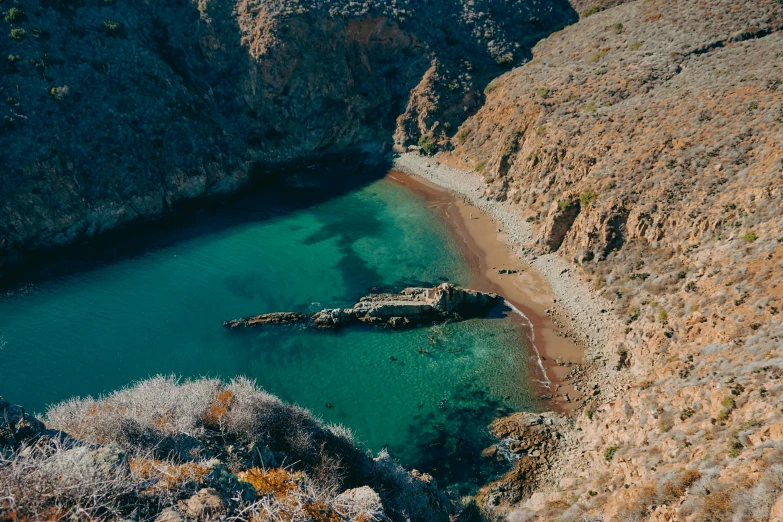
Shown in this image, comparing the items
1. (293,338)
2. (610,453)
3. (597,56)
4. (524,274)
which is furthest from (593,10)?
(610,453)

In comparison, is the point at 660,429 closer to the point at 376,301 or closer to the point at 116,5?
the point at 376,301

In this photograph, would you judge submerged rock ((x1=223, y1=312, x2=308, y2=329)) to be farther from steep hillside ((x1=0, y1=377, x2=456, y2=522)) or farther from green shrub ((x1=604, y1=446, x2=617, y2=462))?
green shrub ((x1=604, y1=446, x2=617, y2=462))

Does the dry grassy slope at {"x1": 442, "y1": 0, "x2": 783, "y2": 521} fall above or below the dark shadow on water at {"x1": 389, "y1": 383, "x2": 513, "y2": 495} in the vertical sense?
above

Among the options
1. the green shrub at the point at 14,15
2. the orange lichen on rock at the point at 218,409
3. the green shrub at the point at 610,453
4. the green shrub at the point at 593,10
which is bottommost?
the green shrub at the point at 610,453

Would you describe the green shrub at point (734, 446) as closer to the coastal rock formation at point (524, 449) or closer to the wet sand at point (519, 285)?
the coastal rock formation at point (524, 449)

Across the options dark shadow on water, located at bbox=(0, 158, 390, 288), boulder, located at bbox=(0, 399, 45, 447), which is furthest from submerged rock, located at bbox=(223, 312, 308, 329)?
boulder, located at bbox=(0, 399, 45, 447)

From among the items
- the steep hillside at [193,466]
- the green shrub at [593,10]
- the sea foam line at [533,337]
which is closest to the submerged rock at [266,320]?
the steep hillside at [193,466]
